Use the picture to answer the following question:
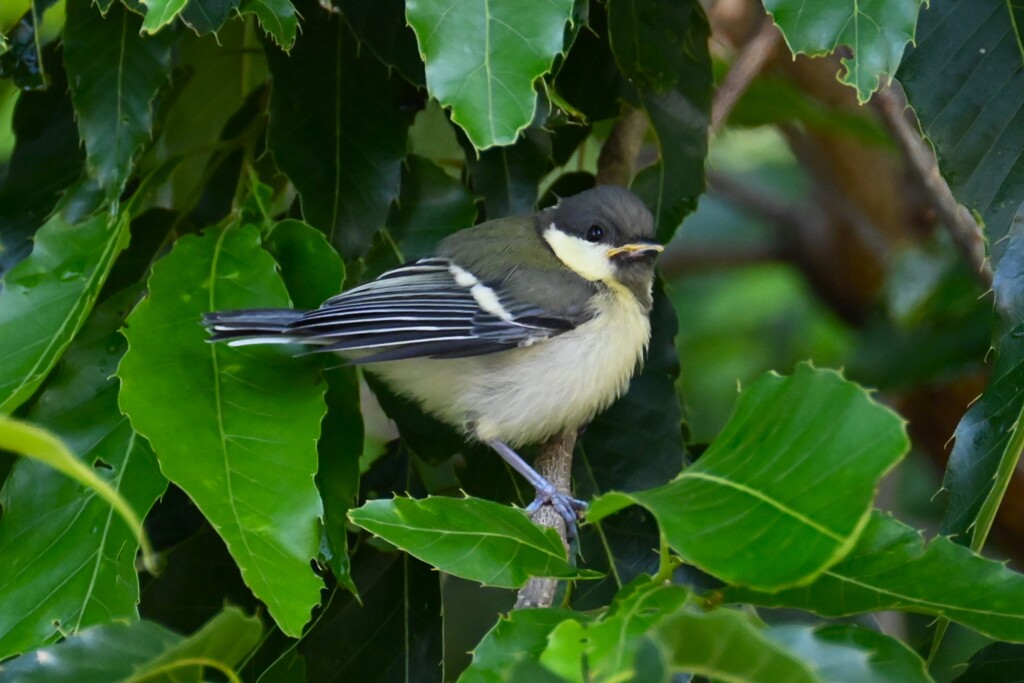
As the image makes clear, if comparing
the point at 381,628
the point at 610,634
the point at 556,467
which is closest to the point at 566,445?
the point at 556,467

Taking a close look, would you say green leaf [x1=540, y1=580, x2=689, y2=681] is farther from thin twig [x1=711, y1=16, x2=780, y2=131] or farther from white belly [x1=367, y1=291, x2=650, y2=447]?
thin twig [x1=711, y1=16, x2=780, y2=131]

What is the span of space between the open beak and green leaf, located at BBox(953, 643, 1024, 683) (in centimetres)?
107

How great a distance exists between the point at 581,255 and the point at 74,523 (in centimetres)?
131

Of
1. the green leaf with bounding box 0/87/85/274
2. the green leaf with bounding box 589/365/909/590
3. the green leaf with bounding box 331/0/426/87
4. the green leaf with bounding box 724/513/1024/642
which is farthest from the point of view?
the green leaf with bounding box 0/87/85/274

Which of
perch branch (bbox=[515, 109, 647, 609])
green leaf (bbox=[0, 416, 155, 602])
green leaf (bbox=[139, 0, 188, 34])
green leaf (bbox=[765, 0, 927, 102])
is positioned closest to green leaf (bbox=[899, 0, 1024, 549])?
green leaf (bbox=[765, 0, 927, 102])

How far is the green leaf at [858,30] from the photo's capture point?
5.65ft

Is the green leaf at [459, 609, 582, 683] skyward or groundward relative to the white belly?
skyward

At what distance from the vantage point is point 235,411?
1875mm

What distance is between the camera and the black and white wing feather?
206 centimetres

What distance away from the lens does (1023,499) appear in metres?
3.46

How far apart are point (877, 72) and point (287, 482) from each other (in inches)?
43.4

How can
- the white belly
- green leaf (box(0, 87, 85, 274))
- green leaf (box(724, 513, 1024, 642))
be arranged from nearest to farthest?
green leaf (box(724, 513, 1024, 642)) → green leaf (box(0, 87, 85, 274)) → the white belly

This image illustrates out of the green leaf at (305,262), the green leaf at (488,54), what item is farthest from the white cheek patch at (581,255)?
the green leaf at (488,54)

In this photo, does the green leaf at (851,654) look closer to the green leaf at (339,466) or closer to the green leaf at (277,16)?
the green leaf at (339,466)
